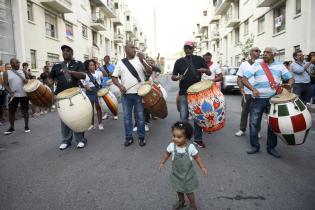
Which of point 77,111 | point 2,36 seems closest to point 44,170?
point 77,111

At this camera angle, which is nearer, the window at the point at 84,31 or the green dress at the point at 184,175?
the green dress at the point at 184,175

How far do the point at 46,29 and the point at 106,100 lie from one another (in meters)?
14.2

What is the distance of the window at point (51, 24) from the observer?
798 inches

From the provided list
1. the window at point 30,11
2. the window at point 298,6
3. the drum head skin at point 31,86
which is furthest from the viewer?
the window at point 30,11

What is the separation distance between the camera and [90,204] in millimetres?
3461

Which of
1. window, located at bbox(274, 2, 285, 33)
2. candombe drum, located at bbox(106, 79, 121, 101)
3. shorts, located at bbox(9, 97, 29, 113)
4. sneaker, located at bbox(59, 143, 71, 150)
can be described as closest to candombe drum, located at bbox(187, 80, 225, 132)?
sneaker, located at bbox(59, 143, 71, 150)

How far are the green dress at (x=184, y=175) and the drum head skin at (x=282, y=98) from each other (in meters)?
2.07

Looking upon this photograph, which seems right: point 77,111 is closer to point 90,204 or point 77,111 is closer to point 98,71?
point 90,204

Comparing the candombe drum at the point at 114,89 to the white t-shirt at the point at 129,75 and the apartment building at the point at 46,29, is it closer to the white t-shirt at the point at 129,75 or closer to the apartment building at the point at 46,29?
the white t-shirt at the point at 129,75

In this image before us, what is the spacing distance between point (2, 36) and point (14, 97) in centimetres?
880

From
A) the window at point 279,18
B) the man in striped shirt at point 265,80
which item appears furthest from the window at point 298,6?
the man in striped shirt at point 265,80

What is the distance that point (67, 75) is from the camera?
5863 mm

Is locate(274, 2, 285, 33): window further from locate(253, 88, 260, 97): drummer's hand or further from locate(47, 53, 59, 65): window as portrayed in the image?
locate(253, 88, 260, 97): drummer's hand

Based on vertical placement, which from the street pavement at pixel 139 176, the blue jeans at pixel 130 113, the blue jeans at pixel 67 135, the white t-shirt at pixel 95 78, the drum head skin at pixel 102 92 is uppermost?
the white t-shirt at pixel 95 78
